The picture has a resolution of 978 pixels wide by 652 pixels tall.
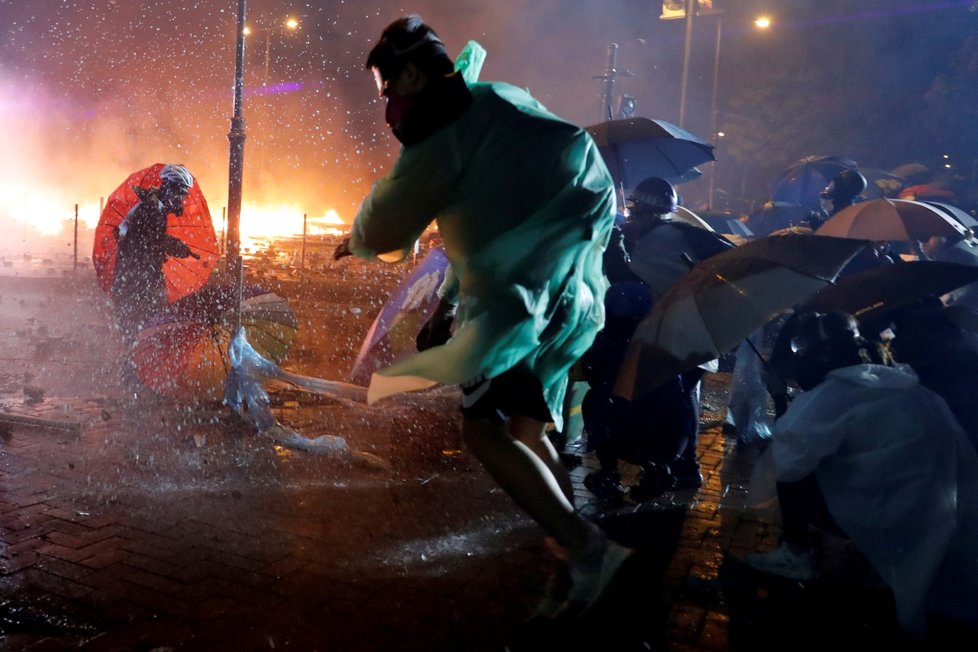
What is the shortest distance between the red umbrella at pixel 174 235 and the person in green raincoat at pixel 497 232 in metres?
4.42

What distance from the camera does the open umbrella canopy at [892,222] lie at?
6.24 m

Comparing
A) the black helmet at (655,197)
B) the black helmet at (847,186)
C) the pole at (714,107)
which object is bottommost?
the black helmet at (655,197)

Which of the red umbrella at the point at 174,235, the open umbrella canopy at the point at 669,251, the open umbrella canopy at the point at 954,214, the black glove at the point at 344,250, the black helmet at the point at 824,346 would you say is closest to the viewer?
the black glove at the point at 344,250

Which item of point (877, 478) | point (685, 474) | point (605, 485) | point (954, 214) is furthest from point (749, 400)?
point (877, 478)

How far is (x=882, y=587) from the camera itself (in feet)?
11.4

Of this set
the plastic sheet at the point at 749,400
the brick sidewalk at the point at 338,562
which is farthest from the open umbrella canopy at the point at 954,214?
the brick sidewalk at the point at 338,562

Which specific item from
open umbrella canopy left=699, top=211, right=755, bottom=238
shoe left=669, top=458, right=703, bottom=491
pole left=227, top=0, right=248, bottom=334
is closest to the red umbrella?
pole left=227, top=0, right=248, bottom=334

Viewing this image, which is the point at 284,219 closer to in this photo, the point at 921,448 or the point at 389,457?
the point at 389,457

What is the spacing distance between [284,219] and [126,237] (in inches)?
1125

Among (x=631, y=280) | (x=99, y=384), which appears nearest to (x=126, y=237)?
(x=99, y=384)

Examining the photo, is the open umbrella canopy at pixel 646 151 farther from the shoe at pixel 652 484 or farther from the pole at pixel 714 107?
the pole at pixel 714 107

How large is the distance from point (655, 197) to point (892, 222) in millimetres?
2492

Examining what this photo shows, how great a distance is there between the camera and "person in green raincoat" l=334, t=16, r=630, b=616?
8.52 ft

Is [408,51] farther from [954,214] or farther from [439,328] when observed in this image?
[954,214]
